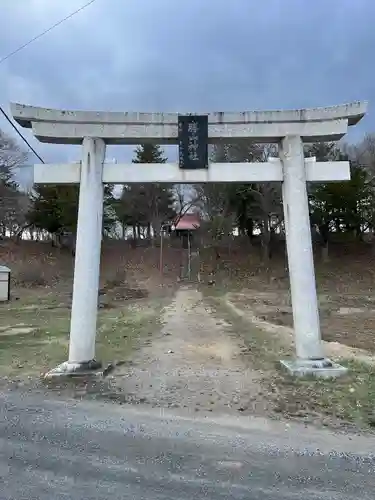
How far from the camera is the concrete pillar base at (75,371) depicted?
623 centimetres

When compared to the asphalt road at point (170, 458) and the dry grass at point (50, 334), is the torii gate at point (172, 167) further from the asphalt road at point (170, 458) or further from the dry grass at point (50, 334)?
the asphalt road at point (170, 458)

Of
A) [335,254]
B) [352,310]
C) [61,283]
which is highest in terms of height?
[335,254]

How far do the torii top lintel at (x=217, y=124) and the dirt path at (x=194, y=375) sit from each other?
12.2ft

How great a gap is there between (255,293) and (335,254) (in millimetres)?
11878

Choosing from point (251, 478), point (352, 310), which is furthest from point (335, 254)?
point (251, 478)

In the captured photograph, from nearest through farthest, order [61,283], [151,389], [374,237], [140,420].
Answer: [140,420] < [151,389] < [61,283] < [374,237]

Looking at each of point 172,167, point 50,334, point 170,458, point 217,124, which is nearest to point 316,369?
point 170,458

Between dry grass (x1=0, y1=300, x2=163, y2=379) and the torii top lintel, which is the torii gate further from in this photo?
dry grass (x1=0, y1=300, x2=163, y2=379)

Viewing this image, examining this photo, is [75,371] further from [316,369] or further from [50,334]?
[50,334]

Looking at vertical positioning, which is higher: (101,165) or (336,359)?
(101,165)

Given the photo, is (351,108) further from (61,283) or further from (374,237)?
(374,237)

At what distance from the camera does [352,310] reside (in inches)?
672

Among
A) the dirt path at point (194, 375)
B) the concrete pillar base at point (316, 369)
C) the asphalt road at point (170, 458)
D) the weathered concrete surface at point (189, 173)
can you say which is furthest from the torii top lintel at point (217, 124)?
the asphalt road at point (170, 458)

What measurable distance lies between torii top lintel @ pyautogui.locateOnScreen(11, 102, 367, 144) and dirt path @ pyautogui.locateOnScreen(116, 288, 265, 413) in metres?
3.71
